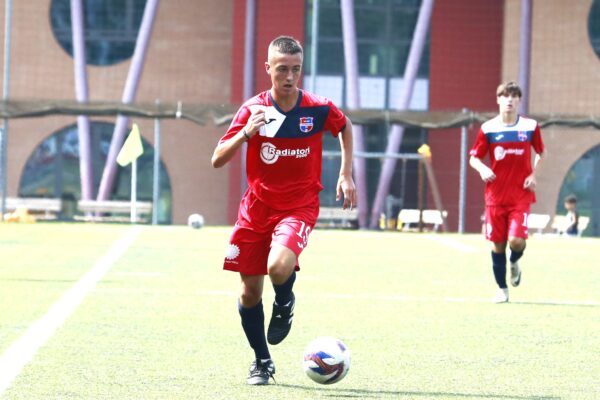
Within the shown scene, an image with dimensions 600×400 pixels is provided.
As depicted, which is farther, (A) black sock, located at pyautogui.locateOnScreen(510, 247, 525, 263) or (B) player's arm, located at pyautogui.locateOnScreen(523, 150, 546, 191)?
(A) black sock, located at pyautogui.locateOnScreen(510, 247, 525, 263)

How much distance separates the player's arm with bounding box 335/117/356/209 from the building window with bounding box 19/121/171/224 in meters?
30.1

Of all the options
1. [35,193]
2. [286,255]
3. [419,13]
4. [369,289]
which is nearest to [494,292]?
[369,289]

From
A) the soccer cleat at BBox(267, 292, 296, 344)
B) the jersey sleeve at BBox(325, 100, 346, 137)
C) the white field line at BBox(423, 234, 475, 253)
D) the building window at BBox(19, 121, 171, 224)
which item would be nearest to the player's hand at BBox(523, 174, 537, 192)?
the jersey sleeve at BBox(325, 100, 346, 137)

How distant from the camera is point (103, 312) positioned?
→ 9328mm

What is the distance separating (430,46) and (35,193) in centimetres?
1214

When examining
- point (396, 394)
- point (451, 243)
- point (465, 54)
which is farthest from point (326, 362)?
point (465, 54)

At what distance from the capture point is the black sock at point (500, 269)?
11148 millimetres

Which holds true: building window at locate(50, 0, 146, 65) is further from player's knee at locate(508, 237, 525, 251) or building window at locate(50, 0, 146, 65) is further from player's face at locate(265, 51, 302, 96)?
player's face at locate(265, 51, 302, 96)

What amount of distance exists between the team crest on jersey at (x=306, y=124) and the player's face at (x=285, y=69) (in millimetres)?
228

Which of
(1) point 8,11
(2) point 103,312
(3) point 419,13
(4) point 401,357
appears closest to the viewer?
(4) point 401,357

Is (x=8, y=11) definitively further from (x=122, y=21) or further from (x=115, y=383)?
(x=115, y=383)

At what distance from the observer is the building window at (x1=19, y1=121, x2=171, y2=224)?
37.1m

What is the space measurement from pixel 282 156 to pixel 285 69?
1.60 ft

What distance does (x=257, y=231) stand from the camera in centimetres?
651
